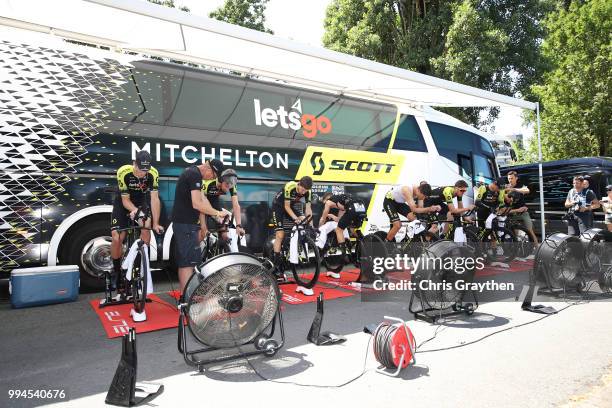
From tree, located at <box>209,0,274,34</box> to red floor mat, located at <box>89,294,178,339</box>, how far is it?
623 inches

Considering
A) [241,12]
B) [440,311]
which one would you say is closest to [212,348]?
[440,311]

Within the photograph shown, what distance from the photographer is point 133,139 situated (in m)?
6.14

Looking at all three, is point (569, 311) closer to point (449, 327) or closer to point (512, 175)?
point (449, 327)

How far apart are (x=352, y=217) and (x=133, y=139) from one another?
12.3ft

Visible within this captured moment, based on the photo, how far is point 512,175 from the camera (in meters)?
9.59

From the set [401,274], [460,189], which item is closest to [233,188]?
[401,274]

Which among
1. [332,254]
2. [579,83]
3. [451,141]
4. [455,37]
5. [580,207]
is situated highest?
[455,37]

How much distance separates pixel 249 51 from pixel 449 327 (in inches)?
181

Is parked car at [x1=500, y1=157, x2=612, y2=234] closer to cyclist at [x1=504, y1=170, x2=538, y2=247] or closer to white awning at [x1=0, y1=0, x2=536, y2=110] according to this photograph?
cyclist at [x1=504, y1=170, x2=538, y2=247]

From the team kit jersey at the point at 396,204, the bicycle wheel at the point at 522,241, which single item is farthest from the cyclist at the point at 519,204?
the team kit jersey at the point at 396,204

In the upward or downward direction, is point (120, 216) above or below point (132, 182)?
below

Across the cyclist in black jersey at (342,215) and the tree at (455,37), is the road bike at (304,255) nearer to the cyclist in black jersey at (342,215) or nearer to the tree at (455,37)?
the cyclist in black jersey at (342,215)

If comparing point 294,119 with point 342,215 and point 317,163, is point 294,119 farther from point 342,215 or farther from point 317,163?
point 342,215

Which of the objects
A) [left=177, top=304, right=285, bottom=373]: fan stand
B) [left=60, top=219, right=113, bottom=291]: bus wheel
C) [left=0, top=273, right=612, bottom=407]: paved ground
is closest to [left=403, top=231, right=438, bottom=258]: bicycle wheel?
[left=0, top=273, right=612, bottom=407]: paved ground
